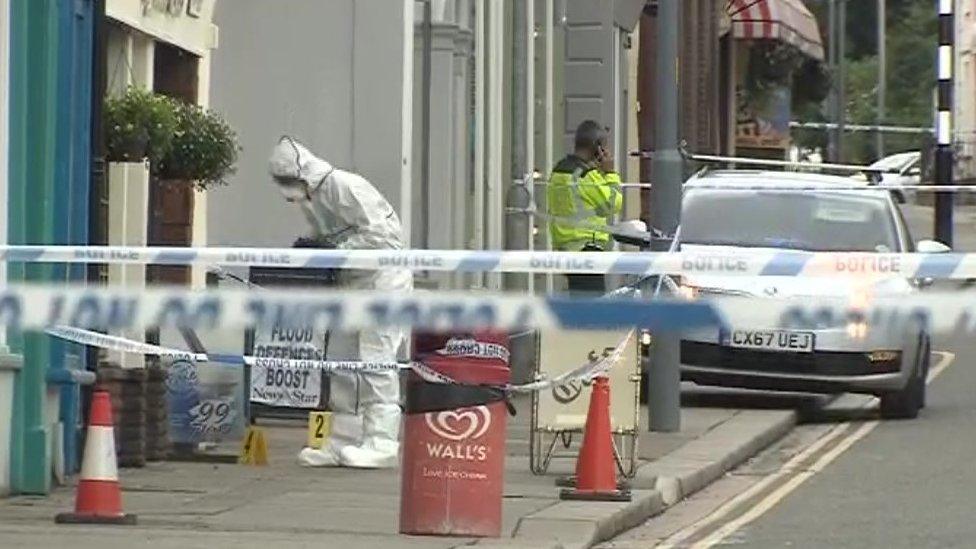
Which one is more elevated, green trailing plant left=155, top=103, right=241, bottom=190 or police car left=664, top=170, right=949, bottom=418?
green trailing plant left=155, top=103, right=241, bottom=190

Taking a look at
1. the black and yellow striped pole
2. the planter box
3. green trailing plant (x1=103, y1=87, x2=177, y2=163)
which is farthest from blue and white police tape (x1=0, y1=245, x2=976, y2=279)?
the black and yellow striped pole

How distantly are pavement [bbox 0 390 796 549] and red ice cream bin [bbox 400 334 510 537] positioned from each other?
0.11 metres

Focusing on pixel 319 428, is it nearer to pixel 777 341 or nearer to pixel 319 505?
pixel 319 505

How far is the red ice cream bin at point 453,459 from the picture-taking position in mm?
10297

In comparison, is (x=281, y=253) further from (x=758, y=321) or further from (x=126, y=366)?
(x=126, y=366)

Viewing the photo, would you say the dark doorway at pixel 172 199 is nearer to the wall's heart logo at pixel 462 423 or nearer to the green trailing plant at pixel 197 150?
the green trailing plant at pixel 197 150

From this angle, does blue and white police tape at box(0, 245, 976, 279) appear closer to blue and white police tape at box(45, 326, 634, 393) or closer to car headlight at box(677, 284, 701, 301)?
blue and white police tape at box(45, 326, 634, 393)

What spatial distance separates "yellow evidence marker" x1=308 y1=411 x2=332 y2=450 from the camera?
13625 millimetres

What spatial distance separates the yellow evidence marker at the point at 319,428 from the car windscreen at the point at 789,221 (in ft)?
15.5

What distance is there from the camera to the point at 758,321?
23.1 ft

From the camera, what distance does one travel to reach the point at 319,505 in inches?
454

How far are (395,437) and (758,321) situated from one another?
659 cm

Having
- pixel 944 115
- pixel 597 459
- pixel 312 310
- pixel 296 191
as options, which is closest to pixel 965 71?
pixel 944 115

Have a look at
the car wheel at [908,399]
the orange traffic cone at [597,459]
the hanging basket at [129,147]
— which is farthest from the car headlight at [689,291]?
the hanging basket at [129,147]
